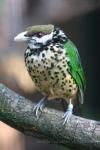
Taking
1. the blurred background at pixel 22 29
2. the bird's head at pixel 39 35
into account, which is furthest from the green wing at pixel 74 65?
the blurred background at pixel 22 29

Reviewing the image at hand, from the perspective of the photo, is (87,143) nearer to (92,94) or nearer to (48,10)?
(48,10)

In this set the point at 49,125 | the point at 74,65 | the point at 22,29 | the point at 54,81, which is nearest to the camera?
the point at 49,125

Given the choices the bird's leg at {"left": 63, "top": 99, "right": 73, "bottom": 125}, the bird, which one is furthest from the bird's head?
the bird's leg at {"left": 63, "top": 99, "right": 73, "bottom": 125}

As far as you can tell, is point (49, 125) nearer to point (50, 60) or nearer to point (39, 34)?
point (50, 60)

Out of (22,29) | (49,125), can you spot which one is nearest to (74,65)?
(49,125)

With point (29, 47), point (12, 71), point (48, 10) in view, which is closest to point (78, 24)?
point (48, 10)

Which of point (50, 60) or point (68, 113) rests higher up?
point (50, 60)
